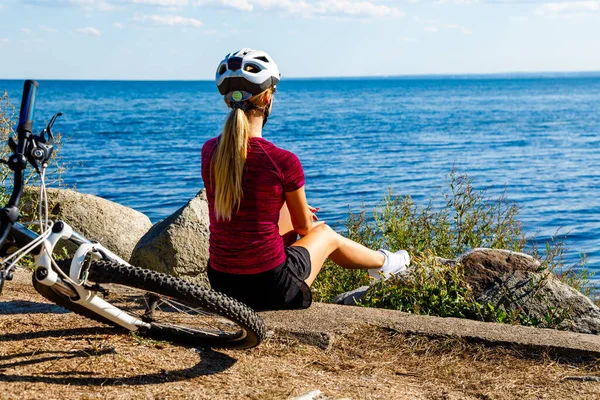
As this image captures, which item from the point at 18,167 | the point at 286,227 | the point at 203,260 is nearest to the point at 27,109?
the point at 18,167

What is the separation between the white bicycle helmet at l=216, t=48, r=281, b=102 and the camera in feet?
18.2

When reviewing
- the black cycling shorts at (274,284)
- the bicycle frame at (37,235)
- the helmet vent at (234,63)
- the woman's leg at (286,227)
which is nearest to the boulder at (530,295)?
the woman's leg at (286,227)

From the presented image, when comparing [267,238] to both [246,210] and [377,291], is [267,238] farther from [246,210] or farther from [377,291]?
[377,291]

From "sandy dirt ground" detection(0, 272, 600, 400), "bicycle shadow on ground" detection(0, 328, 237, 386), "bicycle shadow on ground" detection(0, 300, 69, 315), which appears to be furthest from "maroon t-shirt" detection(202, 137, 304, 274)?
"bicycle shadow on ground" detection(0, 300, 69, 315)

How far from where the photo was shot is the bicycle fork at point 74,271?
421cm

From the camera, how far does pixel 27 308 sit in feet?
19.7

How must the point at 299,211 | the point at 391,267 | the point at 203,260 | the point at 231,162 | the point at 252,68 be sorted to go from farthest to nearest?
the point at 203,260 → the point at 391,267 → the point at 299,211 → the point at 252,68 → the point at 231,162

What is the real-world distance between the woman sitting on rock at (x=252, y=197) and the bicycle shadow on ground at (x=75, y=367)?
0.77m

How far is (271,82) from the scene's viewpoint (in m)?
5.69

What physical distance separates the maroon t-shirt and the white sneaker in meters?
1.51

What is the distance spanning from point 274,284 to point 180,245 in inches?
95.6

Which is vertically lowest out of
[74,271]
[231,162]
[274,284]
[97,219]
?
[97,219]

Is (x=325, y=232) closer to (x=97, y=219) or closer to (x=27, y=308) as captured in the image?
(x=27, y=308)

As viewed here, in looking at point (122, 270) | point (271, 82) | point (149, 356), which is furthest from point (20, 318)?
point (271, 82)
